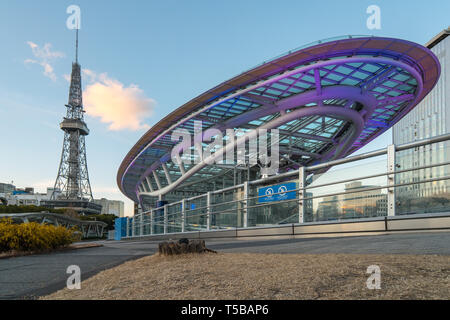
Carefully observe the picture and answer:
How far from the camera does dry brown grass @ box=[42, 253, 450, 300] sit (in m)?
2.17

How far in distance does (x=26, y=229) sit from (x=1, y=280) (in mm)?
4028

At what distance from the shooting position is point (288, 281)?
98.2 inches

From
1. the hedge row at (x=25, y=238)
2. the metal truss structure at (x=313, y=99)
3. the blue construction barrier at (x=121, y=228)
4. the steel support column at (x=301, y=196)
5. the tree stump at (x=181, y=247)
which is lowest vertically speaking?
the blue construction barrier at (x=121, y=228)

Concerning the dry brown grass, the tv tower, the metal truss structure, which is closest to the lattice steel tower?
the tv tower

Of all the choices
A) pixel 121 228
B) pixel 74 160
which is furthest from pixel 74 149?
pixel 121 228

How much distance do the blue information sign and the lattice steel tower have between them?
11033 centimetres

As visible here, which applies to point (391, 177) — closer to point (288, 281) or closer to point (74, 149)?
point (288, 281)

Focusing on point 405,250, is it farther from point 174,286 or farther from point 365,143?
point 365,143

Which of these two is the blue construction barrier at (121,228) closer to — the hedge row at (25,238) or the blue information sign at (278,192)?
the blue information sign at (278,192)

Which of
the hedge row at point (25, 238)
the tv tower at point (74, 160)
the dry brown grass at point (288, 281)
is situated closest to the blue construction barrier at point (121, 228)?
the hedge row at point (25, 238)

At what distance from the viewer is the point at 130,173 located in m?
44.8

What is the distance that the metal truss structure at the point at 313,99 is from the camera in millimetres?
21125

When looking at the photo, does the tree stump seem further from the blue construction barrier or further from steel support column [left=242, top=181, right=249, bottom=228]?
the blue construction barrier
